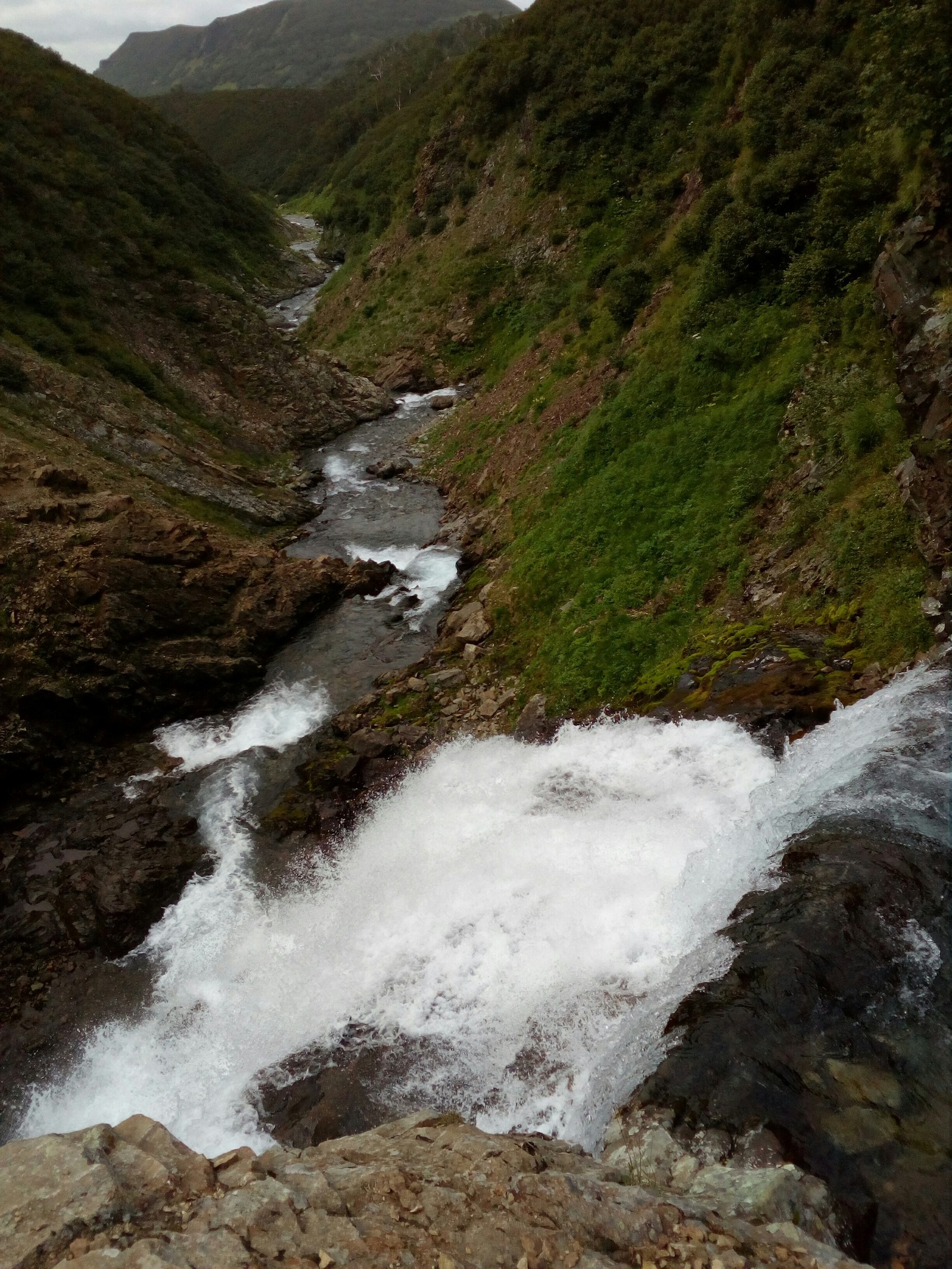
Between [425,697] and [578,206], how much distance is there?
100ft

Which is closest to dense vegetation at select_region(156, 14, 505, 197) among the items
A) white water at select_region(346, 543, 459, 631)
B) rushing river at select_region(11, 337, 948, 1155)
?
white water at select_region(346, 543, 459, 631)

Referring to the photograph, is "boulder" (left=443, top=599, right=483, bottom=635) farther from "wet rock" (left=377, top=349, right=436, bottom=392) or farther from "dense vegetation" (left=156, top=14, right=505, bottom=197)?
"dense vegetation" (left=156, top=14, right=505, bottom=197)

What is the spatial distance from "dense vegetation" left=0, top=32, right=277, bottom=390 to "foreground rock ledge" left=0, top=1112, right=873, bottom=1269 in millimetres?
31588

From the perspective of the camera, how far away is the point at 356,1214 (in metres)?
5.68

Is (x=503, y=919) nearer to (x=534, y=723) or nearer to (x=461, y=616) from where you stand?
(x=534, y=723)

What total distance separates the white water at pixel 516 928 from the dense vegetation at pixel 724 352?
2.70 metres

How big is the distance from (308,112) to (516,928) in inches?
6167

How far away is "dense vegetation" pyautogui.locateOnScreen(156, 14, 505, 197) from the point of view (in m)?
100

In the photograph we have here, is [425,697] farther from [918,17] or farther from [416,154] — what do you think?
[416,154]

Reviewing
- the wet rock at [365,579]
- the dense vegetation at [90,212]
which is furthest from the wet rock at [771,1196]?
the dense vegetation at [90,212]

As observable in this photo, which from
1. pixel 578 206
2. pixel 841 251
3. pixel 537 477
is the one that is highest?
pixel 578 206

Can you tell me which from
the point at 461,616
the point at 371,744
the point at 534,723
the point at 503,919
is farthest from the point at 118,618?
the point at 503,919

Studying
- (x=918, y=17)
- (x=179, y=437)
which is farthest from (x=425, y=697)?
(x=179, y=437)

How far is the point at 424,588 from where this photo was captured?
23.1 meters
